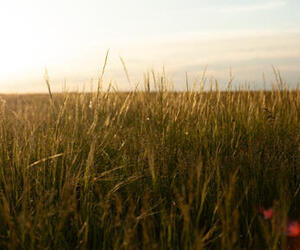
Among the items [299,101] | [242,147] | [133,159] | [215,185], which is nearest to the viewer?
[215,185]

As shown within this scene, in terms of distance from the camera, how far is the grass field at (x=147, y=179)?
165 centimetres

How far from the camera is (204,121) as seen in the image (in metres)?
3.08

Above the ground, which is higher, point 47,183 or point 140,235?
point 47,183

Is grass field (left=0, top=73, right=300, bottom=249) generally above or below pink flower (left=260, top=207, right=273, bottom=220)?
A: above

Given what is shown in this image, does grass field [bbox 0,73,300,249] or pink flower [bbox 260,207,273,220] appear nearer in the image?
grass field [bbox 0,73,300,249]

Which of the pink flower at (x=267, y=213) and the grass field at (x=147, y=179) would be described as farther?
the pink flower at (x=267, y=213)

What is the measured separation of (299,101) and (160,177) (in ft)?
9.99

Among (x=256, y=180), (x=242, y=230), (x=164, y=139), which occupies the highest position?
(x=164, y=139)

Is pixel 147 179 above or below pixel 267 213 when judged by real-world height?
above

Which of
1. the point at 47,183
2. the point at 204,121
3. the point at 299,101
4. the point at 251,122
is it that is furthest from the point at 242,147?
the point at 299,101

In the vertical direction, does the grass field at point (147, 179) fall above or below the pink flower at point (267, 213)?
above

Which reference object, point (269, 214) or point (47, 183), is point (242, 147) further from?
point (47, 183)

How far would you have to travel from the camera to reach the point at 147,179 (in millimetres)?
2295

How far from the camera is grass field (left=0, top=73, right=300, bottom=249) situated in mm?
1647
